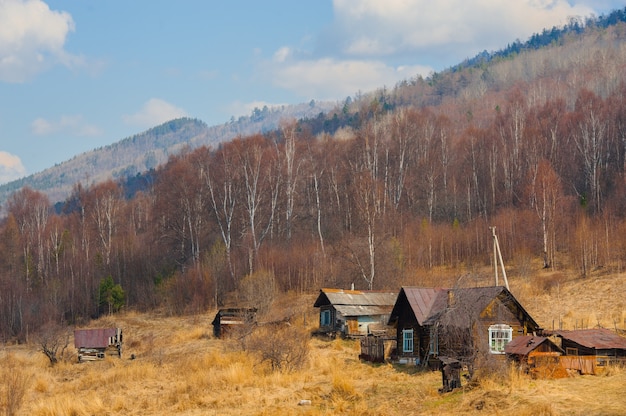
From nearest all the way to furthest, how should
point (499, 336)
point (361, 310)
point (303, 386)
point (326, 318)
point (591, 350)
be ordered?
point (591, 350) < point (303, 386) < point (499, 336) < point (361, 310) < point (326, 318)

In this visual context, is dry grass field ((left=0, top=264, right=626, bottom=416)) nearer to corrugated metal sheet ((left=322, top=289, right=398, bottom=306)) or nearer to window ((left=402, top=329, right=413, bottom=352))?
window ((left=402, top=329, right=413, bottom=352))

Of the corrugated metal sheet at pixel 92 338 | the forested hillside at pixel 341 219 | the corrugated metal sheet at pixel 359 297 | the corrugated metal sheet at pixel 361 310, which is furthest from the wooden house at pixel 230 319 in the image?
the corrugated metal sheet at pixel 92 338

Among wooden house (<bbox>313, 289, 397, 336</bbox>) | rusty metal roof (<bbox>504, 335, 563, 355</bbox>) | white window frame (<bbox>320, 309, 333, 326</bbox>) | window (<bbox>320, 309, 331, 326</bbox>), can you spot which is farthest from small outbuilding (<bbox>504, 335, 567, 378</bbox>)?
window (<bbox>320, 309, 331, 326</bbox>)

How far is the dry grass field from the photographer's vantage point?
2350 centimetres

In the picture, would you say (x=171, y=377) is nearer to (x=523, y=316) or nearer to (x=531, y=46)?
(x=523, y=316)

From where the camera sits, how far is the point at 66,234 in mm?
83375

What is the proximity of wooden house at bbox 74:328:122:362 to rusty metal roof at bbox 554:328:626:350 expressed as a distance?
29.0 metres

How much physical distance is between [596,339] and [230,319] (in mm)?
25783

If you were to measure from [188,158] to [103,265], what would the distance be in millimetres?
14641

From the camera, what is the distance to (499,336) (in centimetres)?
3400

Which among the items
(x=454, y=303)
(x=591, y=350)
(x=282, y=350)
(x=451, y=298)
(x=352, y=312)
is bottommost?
(x=282, y=350)

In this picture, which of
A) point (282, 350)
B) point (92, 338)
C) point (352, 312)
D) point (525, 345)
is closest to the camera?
point (525, 345)

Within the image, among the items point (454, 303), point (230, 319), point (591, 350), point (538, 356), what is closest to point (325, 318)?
point (230, 319)

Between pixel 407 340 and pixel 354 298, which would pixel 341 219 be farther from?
pixel 407 340
